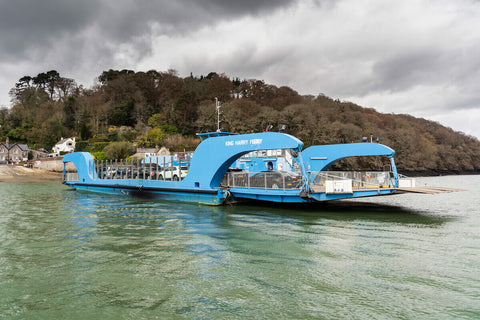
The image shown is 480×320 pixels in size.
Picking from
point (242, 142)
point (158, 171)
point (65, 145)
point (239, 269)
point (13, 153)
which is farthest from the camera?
point (65, 145)

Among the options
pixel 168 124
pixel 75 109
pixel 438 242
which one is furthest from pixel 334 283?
pixel 75 109

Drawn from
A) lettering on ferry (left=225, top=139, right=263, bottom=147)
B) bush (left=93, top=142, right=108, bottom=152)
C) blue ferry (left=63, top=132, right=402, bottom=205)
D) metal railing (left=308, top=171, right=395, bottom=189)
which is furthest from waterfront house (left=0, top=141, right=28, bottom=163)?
metal railing (left=308, top=171, right=395, bottom=189)

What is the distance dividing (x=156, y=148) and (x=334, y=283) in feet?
193

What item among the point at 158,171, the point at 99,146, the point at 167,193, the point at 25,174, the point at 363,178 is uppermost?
the point at 99,146

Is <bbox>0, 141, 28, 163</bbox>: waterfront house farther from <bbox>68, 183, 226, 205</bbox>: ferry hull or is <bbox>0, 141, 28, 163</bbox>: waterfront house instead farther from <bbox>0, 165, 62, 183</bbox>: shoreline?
<bbox>68, 183, 226, 205</bbox>: ferry hull

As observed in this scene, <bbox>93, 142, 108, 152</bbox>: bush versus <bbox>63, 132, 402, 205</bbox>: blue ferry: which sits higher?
<bbox>93, 142, 108, 152</bbox>: bush

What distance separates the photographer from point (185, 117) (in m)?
79.8

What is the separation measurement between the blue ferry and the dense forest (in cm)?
4145

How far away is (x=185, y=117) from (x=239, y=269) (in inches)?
2952

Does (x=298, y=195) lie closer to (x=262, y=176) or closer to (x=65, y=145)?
(x=262, y=176)

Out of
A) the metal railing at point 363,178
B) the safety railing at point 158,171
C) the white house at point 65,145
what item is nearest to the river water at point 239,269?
the metal railing at point 363,178

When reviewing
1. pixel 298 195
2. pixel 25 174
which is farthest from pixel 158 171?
pixel 25 174

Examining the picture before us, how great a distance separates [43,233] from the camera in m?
11.0

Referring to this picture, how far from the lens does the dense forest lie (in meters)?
65.4
